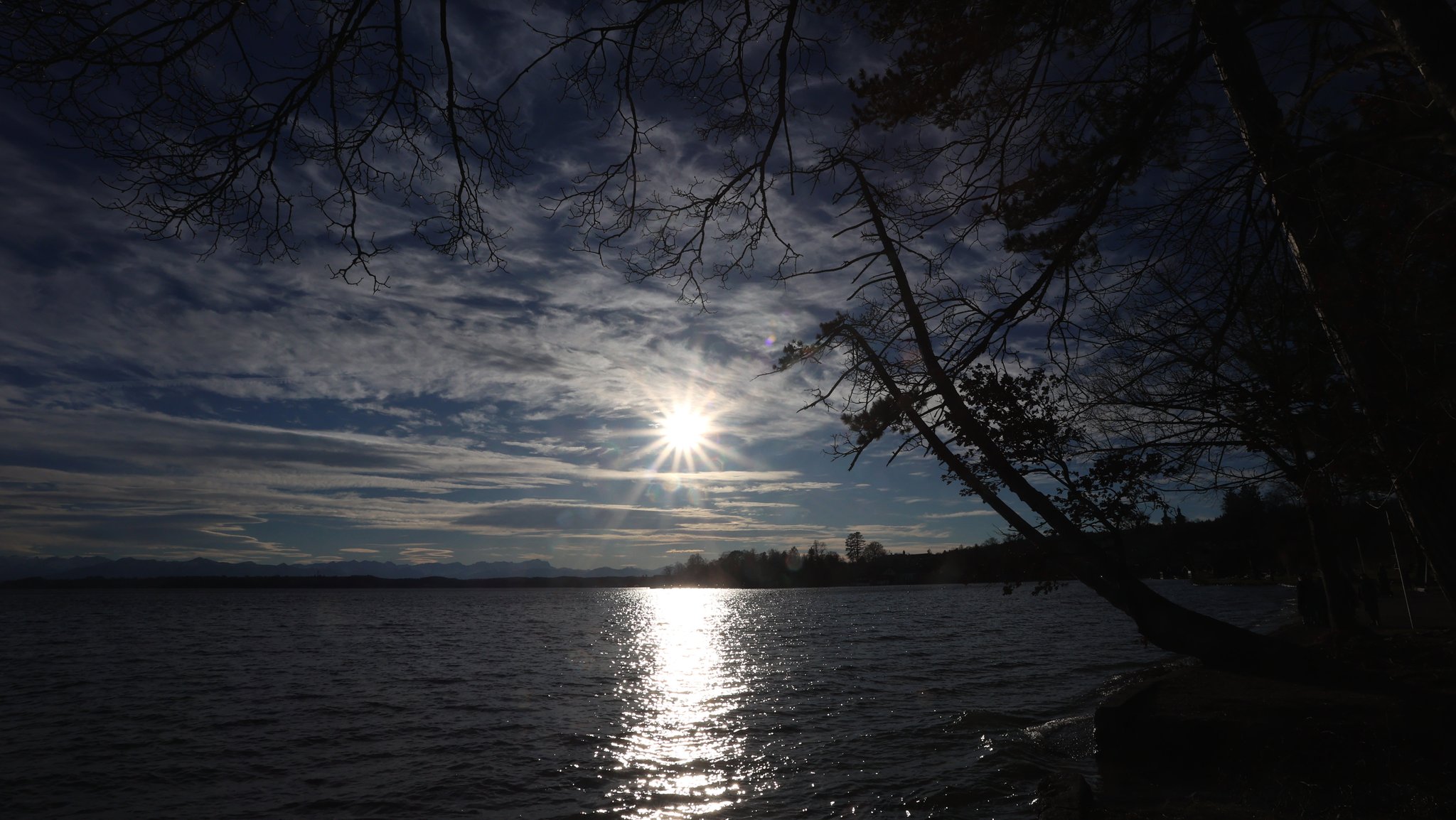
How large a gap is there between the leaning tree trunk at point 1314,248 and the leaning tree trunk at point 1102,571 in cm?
387

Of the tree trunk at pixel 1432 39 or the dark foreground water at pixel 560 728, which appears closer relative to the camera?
→ the tree trunk at pixel 1432 39

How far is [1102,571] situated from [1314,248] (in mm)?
5742

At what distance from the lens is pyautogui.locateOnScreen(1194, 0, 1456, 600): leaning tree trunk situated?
5266 mm

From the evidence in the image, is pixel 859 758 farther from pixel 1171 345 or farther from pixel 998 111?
pixel 998 111

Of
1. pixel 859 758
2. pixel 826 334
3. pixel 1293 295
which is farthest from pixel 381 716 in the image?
pixel 1293 295

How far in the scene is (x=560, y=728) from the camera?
1689 cm

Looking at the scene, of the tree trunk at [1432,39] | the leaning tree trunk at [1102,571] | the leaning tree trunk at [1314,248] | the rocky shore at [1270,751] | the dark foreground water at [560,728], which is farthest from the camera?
the dark foreground water at [560,728]

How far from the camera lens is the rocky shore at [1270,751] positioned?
Result: 689 cm

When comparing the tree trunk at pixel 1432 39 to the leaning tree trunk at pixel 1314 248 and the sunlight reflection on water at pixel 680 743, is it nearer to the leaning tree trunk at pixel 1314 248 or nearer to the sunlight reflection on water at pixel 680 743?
the leaning tree trunk at pixel 1314 248

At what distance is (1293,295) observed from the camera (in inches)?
275

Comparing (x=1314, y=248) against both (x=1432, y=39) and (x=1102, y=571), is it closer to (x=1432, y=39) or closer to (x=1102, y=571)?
(x=1432, y=39)

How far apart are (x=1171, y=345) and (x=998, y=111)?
298cm

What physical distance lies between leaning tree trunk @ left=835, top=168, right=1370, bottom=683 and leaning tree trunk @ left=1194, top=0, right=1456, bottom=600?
387cm

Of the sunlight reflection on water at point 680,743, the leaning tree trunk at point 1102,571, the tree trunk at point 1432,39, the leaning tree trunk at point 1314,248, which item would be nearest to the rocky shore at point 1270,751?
the leaning tree trunk at point 1102,571
